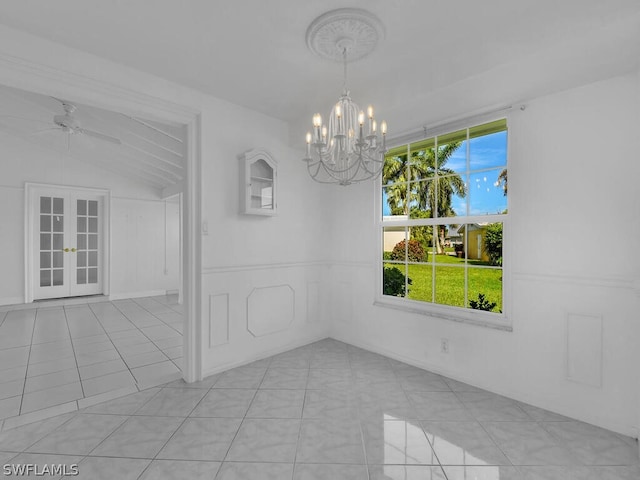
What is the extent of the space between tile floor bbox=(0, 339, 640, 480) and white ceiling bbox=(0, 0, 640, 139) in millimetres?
2334

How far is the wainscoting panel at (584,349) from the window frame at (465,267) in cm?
40

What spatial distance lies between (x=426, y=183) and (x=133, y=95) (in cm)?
266

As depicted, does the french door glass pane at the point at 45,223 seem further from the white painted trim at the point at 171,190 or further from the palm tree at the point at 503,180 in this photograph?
the palm tree at the point at 503,180

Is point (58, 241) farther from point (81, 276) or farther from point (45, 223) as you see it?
point (81, 276)

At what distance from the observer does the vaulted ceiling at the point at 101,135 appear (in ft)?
12.5

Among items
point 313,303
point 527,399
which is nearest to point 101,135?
point 313,303

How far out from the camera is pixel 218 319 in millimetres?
2932

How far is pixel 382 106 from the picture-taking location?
8.54 ft

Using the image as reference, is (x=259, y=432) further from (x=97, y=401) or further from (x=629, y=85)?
(x=629, y=85)

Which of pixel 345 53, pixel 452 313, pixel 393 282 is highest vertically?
pixel 345 53

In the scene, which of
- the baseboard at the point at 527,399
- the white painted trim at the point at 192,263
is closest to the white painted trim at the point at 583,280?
the baseboard at the point at 527,399

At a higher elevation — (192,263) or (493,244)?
(493,244)
